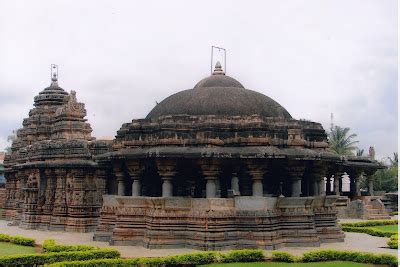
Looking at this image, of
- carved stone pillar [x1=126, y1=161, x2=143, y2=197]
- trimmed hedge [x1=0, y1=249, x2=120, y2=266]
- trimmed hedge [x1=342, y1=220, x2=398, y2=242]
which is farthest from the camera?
trimmed hedge [x1=342, y1=220, x2=398, y2=242]

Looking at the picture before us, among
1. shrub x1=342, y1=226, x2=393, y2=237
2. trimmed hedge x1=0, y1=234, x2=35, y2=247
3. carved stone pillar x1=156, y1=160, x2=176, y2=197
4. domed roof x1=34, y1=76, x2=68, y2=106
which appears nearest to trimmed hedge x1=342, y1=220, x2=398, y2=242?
shrub x1=342, y1=226, x2=393, y2=237

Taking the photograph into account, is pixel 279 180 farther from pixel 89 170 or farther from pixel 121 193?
pixel 89 170

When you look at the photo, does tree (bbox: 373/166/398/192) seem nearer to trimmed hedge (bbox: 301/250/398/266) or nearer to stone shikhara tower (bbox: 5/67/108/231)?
stone shikhara tower (bbox: 5/67/108/231)

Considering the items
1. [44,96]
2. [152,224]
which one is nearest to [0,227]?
[44,96]

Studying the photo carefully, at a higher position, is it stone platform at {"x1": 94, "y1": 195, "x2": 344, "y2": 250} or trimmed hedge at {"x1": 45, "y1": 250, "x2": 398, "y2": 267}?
stone platform at {"x1": 94, "y1": 195, "x2": 344, "y2": 250}

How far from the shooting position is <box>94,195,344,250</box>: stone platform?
14656 millimetres

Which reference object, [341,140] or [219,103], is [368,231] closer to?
[219,103]

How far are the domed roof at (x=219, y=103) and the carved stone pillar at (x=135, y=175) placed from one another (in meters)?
1.84

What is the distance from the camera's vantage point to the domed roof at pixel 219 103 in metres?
16.4

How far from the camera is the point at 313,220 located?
15.7 meters

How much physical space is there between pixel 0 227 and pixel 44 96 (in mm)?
7303

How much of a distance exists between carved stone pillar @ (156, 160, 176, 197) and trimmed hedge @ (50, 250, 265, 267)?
292 cm

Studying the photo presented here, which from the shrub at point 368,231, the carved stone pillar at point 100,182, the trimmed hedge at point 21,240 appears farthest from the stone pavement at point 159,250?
the carved stone pillar at point 100,182

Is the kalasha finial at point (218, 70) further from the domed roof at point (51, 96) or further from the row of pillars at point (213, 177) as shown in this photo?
the domed roof at point (51, 96)
